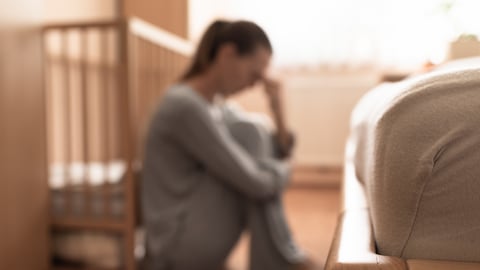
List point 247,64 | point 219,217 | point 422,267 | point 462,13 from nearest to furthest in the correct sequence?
point 422,267 → point 462,13 → point 247,64 → point 219,217

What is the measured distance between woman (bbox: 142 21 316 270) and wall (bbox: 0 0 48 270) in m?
0.26

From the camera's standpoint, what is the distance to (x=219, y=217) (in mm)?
1195

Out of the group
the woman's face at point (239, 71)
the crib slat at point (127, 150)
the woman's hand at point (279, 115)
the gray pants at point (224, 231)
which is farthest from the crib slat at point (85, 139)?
the woman's hand at point (279, 115)

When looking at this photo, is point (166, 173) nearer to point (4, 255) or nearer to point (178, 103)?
point (178, 103)

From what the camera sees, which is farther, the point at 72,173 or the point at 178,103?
the point at 72,173

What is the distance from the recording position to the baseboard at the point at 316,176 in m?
2.44

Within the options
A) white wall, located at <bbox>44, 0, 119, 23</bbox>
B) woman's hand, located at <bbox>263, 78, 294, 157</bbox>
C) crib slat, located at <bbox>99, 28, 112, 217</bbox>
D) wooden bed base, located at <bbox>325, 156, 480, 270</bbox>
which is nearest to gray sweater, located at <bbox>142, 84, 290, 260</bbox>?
crib slat, located at <bbox>99, 28, 112, 217</bbox>

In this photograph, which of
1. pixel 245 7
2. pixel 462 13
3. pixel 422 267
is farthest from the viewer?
pixel 245 7

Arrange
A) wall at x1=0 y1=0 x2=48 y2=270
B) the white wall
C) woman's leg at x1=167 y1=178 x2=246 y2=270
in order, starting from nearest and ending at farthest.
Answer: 1. wall at x1=0 y1=0 x2=48 y2=270
2. woman's leg at x1=167 y1=178 x2=246 y2=270
3. the white wall

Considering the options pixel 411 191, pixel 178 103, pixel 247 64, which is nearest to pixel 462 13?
pixel 247 64

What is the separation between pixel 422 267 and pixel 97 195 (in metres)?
1.06

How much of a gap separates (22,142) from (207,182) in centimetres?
44

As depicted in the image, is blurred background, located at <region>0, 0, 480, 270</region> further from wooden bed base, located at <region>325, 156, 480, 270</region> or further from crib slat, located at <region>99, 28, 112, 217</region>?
wooden bed base, located at <region>325, 156, 480, 270</region>

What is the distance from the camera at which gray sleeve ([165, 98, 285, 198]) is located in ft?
3.75
